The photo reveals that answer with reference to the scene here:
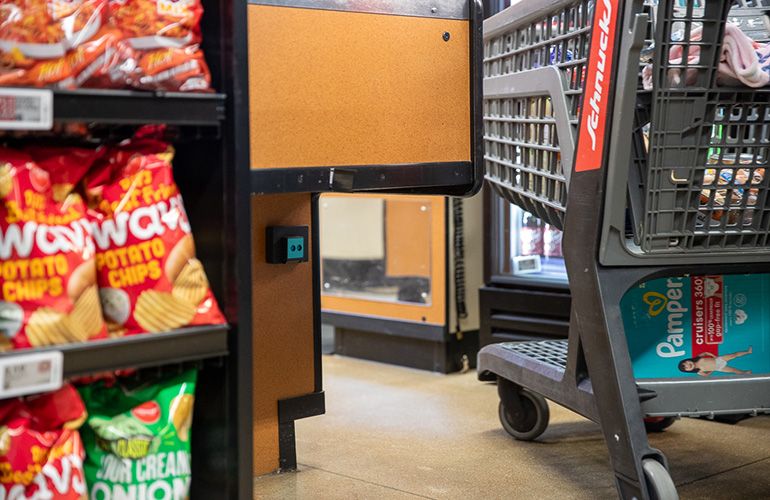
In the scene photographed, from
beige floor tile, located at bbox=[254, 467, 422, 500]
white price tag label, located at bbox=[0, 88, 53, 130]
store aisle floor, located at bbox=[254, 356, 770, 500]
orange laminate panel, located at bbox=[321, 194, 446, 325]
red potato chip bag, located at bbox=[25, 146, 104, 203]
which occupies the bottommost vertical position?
store aisle floor, located at bbox=[254, 356, 770, 500]

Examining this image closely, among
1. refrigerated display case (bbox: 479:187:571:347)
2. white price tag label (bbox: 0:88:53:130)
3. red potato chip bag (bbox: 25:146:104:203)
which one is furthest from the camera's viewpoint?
refrigerated display case (bbox: 479:187:571:347)

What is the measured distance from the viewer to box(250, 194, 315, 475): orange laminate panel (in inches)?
85.0

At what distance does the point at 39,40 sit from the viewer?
3.25ft

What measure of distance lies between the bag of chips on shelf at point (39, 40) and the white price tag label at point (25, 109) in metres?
0.05

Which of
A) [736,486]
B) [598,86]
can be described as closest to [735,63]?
[598,86]

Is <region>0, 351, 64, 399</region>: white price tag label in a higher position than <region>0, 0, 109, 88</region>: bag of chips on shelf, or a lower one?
lower

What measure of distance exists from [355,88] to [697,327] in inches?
39.5

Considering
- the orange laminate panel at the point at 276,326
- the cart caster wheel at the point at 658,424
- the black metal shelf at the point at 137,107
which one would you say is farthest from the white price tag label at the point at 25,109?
the cart caster wheel at the point at 658,424

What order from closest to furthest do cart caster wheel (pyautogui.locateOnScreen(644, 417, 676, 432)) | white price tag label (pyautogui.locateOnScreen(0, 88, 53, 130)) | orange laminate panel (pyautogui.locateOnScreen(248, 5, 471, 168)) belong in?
1. white price tag label (pyautogui.locateOnScreen(0, 88, 53, 130))
2. orange laminate panel (pyautogui.locateOnScreen(248, 5, 471, 168))
3. cart caster wheel (pyautogui.locateOnScreen(644, 417, 676, 432))

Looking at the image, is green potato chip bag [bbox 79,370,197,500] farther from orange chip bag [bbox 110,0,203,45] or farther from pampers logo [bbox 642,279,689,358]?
pampers logo [bbox 642,279,689,358]

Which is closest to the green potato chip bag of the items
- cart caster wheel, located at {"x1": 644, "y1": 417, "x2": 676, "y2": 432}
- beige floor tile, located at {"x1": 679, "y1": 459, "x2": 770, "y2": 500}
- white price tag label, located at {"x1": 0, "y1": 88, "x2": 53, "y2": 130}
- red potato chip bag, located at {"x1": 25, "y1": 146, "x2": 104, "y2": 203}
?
red potato chip bag, located at {"x1": 25, "y1": 146, "x2": 104, "y2": 203}

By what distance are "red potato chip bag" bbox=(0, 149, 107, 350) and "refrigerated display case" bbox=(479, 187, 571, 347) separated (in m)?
2.47

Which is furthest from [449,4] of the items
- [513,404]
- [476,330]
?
[476,330]

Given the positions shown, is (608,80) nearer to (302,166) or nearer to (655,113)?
(655,113)
